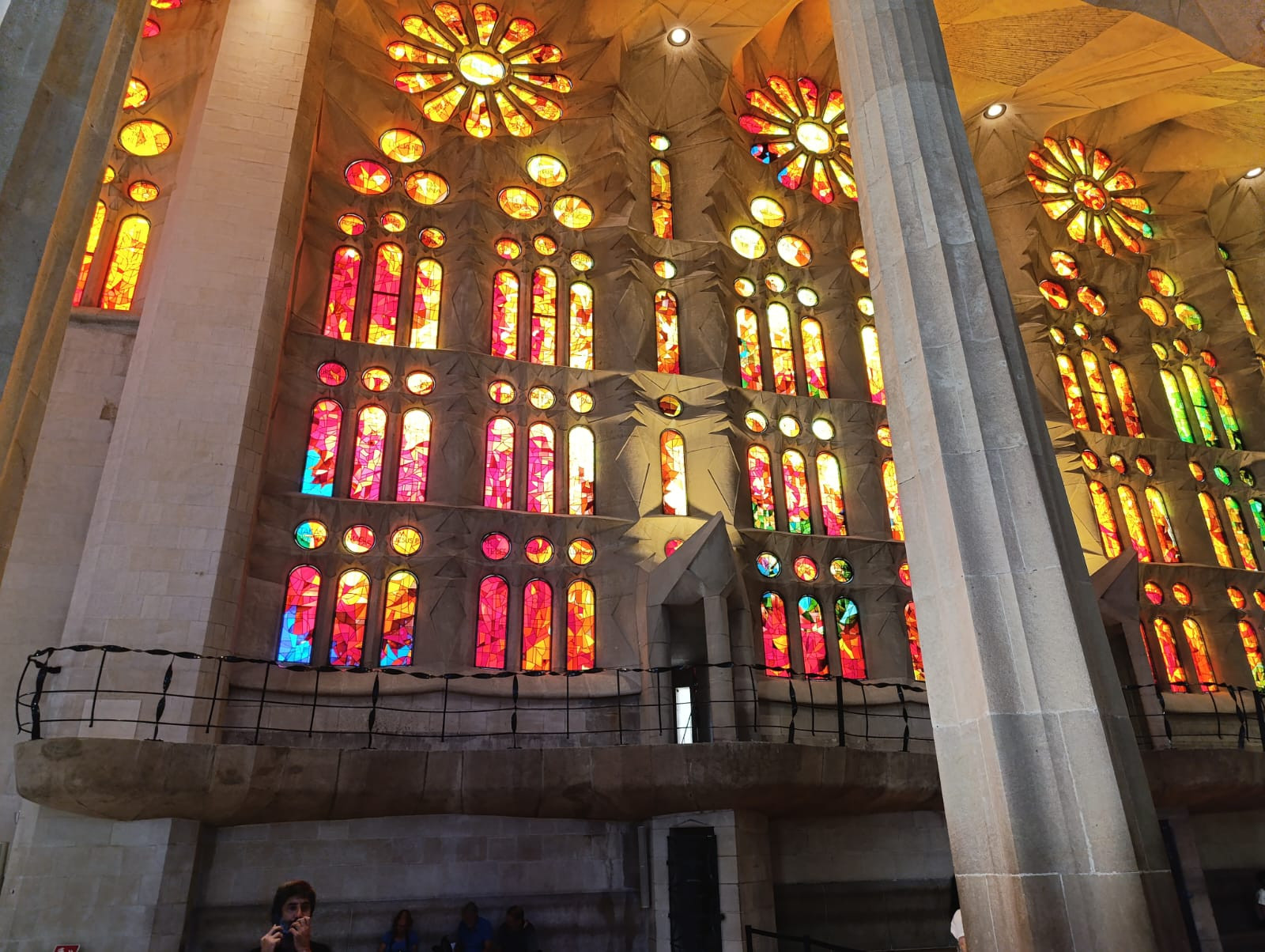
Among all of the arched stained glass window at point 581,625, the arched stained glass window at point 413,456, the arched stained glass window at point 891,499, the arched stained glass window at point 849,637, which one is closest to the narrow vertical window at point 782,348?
the arched stained glass window at point 891,499

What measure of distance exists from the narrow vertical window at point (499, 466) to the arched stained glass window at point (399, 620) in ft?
6.20

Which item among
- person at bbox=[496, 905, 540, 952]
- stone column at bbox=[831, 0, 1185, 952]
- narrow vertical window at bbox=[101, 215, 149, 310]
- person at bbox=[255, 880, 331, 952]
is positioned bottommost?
person at bbox=[496, 905, 540, 952]

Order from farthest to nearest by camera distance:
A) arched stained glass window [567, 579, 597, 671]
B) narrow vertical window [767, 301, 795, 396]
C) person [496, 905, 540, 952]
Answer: narrow vertical window [767, 301, 795, 396] < arched stained glass window [567, 579, 597, 671] < person [496, 905, 540, 952]

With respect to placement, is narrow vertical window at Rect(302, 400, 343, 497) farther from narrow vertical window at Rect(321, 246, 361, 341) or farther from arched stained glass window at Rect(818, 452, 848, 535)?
arched stained glass window at Rect(818, 452, 848, 535)

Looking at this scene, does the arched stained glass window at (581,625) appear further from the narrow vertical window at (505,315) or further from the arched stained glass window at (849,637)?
the arched stained glass window at (849,637)

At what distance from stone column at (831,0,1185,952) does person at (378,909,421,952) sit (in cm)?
700

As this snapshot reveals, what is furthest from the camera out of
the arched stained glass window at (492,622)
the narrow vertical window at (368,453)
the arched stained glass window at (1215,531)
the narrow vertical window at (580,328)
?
the arched stained glass window at (1215,531)

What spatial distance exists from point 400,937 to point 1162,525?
17.8 metres

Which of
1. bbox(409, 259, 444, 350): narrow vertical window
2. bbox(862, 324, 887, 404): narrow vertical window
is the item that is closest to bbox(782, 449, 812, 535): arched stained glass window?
bbox(862, 324, 887, 404): narrow vertical window

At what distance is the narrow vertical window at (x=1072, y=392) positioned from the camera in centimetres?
1975

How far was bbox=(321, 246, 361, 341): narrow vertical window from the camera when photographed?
1498cm

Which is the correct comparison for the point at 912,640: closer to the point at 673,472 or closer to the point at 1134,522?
the point at 673,472

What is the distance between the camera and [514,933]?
1023cm

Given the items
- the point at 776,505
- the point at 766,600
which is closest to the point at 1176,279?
the point at 776,505
